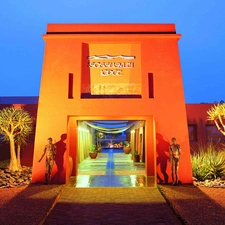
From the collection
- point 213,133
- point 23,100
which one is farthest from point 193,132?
point 23,100

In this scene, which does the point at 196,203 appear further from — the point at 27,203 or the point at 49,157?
the point at 49,157

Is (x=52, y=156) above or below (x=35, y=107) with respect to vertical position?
below

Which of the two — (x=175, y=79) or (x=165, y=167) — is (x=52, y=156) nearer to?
(x=165, y=167)

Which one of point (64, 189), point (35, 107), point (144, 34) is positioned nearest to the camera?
point (64, 189)

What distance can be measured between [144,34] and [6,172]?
27.5 ft

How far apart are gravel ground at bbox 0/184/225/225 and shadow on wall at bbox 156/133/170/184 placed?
0.57 m

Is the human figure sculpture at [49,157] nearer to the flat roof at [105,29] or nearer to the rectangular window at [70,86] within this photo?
the rectangular window at [70,86]

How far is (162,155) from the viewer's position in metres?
9.95

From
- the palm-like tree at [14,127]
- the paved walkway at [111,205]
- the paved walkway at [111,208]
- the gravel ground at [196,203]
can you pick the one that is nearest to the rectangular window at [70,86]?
the palm-like tree at [14,127]

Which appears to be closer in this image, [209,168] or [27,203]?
[27,203]

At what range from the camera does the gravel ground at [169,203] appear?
564 centimetres

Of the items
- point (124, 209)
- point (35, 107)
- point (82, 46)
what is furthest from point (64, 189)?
point (35, 107)

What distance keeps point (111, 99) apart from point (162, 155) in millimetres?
2769

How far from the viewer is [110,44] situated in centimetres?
1083
